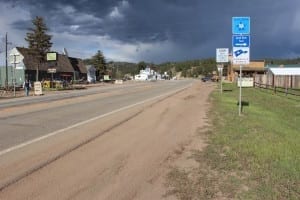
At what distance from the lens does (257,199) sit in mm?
6148

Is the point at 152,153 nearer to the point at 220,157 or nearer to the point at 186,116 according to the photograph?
the point at 220,157

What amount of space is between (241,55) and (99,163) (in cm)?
1143

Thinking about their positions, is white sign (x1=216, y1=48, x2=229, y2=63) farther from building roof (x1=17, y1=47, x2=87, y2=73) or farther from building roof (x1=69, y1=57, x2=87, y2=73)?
building roof (x1=69, y1=57, x2=87, y2=73)

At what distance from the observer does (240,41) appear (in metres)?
18.5

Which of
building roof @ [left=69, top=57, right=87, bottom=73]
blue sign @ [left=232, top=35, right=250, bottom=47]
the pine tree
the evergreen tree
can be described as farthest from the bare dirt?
the evergreen tree

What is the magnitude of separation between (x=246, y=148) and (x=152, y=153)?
7.04 feet

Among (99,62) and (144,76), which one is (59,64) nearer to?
(99,62)

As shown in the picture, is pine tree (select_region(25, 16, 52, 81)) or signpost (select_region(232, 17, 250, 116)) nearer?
signpost (select_region(232, 17, 250, 116))

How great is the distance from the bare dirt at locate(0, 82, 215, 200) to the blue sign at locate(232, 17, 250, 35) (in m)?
6.02

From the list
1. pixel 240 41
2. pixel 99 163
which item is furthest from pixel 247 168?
pixel 240 41

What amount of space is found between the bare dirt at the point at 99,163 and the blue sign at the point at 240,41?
5765 mm

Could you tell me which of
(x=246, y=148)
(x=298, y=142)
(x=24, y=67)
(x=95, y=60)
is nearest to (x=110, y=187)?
(x=246, y=148)

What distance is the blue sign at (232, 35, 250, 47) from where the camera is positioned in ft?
60.3

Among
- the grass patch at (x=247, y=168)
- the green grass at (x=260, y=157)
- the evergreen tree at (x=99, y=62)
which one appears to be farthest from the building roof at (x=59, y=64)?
the grass patch at (x=247, y=168)
